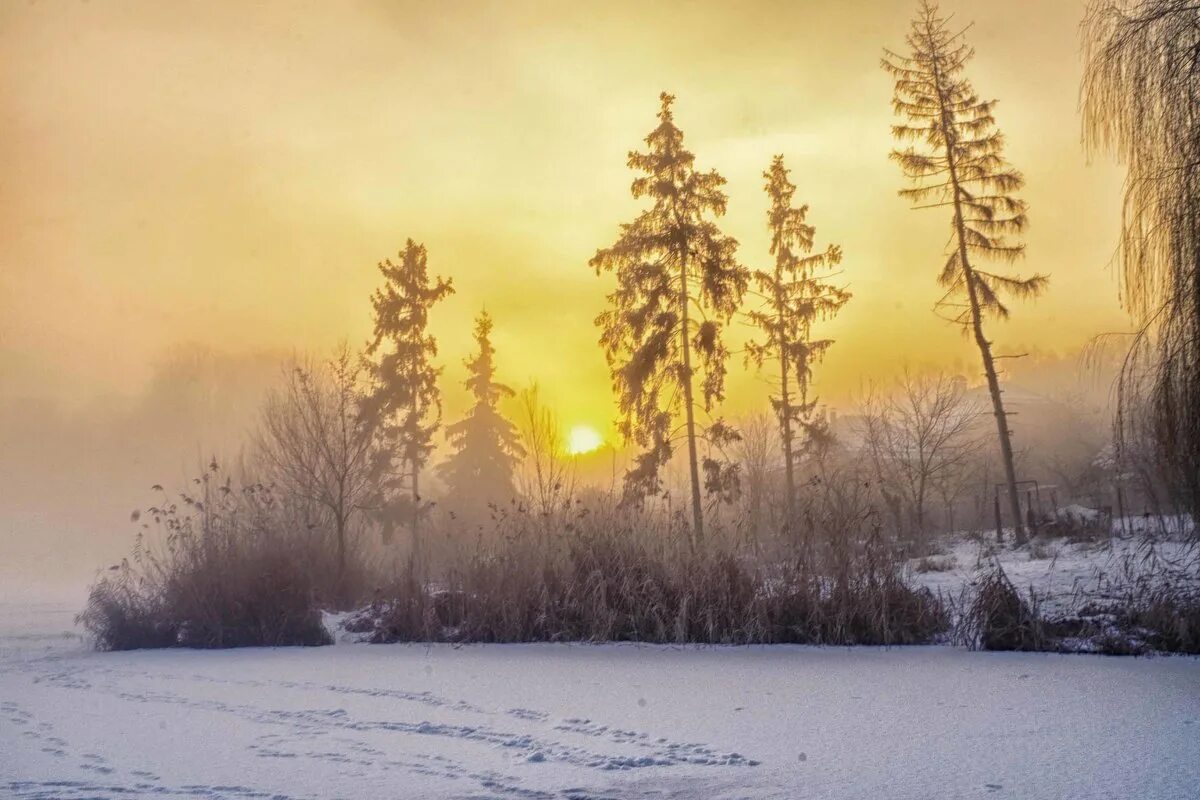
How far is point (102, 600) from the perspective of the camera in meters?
13.4

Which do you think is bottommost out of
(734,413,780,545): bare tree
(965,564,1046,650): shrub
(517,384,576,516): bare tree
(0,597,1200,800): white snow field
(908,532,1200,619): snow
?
(0,597,1200,800): white snow field

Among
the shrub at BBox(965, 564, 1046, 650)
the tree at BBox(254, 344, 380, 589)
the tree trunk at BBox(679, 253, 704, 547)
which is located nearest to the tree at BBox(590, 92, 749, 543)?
the tree trunk at BBox(679, 253, 704, 547)

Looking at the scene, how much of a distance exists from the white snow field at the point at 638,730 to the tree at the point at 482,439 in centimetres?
2794

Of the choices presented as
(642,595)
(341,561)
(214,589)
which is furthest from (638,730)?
(341,561)

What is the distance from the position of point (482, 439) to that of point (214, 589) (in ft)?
79.9

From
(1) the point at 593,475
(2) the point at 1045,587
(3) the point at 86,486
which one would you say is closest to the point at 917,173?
(1) the point at 593,475

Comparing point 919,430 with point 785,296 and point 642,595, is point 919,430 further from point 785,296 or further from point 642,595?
point 642,595

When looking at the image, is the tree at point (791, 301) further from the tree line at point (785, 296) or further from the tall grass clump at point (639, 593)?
the tall grass clump at point (639, 593)

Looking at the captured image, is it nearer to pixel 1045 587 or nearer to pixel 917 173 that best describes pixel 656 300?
pixel 917 173

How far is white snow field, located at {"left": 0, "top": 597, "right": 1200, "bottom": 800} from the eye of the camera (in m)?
3.85

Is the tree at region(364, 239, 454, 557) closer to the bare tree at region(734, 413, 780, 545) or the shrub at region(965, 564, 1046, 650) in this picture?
the bare tree at region(734, 413, 780, 545)

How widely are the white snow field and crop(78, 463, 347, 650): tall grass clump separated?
375cm

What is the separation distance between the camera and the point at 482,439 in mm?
36875

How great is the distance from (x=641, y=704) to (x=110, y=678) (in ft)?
20.8
